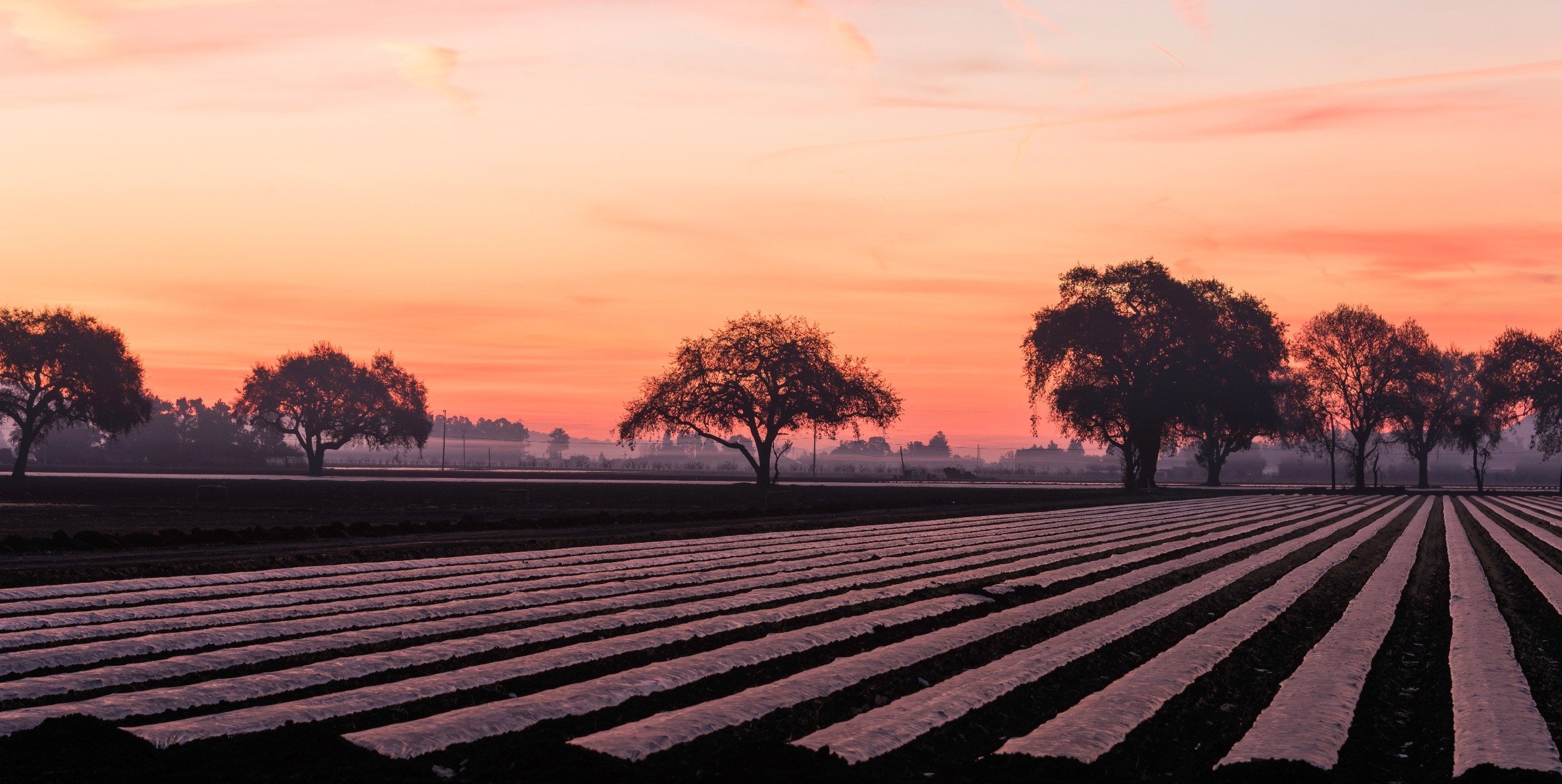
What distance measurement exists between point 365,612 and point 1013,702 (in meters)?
7.01

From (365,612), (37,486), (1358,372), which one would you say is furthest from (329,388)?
(365,612)

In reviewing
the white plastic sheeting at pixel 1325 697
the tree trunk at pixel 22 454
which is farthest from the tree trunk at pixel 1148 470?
the tree trunk at pixel 22 454

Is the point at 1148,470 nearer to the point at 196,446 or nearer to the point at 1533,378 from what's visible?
the point at 1533,378

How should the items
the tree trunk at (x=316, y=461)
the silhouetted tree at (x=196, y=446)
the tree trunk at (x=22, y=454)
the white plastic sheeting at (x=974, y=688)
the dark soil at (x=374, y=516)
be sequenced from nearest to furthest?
the white plastic sheeting at (x=974, y=688) → the dark soil at (x=374, y=516) → the tree trunk at (x=22, y=454) → the tree trunk at (x=316, y=461) → the silhouetted tree at (x=196, y=446)

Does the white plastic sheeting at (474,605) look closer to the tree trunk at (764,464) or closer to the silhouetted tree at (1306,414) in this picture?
the tree trunk at (764,464)

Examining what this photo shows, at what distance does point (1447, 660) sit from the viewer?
9977 millimetres

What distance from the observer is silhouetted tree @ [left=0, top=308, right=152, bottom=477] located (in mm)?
74000

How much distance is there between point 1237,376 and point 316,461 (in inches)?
2834

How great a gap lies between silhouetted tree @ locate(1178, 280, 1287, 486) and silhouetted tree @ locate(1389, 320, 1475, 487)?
9995mm

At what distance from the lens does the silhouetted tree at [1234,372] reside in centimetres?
6216

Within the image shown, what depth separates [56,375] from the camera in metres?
74.9

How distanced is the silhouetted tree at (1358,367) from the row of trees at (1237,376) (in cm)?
8

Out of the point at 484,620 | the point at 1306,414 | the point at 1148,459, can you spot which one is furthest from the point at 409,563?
the point at 1306,414

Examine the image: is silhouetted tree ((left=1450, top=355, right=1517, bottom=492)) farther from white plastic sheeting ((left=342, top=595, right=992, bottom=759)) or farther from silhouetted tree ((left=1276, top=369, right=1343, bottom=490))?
white plastic sheeting ((left=342, top=595, right=992, bottom=759))
